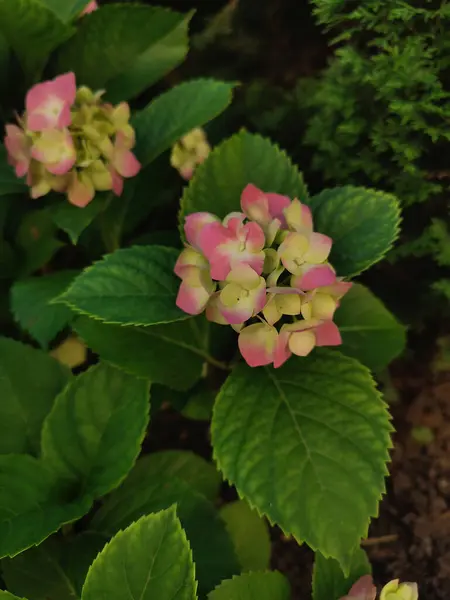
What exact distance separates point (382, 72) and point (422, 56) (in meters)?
0.06

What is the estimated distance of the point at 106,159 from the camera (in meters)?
1.04

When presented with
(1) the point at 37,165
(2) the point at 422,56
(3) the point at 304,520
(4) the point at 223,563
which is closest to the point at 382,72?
(2) the point at 422,56

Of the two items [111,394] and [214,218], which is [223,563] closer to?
[111,394]

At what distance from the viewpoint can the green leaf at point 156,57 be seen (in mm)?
1173

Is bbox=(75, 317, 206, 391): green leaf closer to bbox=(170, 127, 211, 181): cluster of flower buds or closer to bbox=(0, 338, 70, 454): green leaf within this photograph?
bbox=(0, 338, 70, 454): green leaf

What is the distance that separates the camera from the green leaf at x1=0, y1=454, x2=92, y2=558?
0.83m

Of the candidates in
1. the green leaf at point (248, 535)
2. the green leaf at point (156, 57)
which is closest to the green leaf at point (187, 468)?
the green leaf at point (248, 535)

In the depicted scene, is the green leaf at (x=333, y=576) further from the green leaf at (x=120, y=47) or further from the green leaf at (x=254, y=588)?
the green leaf at (x=120, y=47)

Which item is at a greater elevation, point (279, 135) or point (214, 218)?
point (214, 218)

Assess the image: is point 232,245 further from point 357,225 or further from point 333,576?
point 333,576

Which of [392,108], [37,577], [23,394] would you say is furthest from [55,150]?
[37,577]

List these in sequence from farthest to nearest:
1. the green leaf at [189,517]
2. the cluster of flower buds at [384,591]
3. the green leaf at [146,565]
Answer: the green leaf at [189,517], the cluster of flower buds at [384,591], the green leaf at [146,565]

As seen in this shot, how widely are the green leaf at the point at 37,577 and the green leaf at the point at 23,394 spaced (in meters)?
0.16

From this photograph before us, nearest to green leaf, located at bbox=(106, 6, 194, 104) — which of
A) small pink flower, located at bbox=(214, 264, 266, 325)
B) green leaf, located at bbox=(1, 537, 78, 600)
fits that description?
small pink flower, located at bbox=(214, 264, 266, 325)
